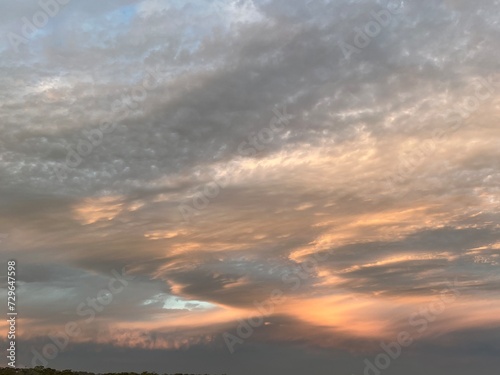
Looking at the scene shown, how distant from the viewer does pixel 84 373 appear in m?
71.9

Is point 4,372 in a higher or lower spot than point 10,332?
lower

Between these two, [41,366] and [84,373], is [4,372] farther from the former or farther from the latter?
[84,373]

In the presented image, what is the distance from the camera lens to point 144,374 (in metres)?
70.1

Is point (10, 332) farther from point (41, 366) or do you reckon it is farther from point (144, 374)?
point (144, 374)

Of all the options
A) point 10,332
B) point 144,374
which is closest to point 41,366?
point 10,332

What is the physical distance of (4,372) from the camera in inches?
2359

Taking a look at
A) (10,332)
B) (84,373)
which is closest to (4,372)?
(10,332)

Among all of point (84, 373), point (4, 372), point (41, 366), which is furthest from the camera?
point (84, 373)

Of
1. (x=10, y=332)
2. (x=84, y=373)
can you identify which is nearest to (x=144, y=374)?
(x=84, y=373)

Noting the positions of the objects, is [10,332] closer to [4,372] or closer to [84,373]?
[4,372]

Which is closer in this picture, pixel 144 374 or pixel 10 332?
pixel 10 332

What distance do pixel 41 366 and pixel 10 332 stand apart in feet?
20.7

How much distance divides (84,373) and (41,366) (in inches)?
265

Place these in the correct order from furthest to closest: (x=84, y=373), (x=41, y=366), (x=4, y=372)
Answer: (x=84, y=373) < (x=41, y=366) < (x=4, y=372)
